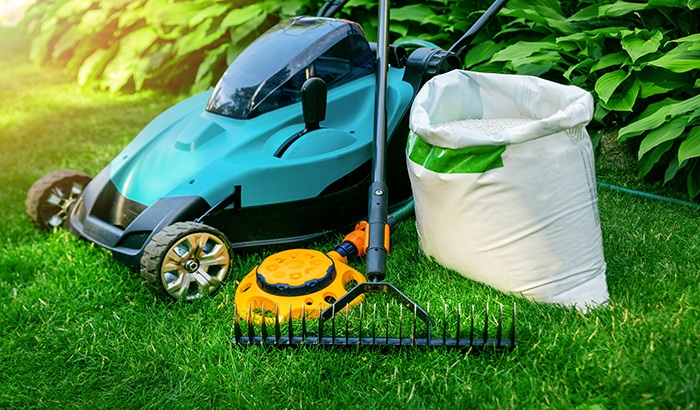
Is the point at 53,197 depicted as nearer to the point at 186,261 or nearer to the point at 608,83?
the point at 186,261

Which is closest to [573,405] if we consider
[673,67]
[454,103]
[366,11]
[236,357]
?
[236,357]

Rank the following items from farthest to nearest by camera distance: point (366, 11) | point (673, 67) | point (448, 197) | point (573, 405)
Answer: point (366, 11), point (673, 67), point (448, 197), point (573, 405)

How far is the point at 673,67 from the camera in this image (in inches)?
107

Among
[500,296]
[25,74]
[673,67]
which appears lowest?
[25,74]

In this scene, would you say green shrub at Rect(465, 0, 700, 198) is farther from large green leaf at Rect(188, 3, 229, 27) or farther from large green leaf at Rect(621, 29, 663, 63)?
large green leaf at Rect(188, 3, 229, 27)

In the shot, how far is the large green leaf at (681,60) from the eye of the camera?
105 inches

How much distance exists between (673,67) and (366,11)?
2.17 meters

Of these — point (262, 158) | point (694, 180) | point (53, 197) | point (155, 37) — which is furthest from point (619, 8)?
point (155, 37)

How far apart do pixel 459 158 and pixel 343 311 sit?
0.57 m

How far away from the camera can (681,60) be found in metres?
2.70

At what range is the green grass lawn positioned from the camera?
179cm

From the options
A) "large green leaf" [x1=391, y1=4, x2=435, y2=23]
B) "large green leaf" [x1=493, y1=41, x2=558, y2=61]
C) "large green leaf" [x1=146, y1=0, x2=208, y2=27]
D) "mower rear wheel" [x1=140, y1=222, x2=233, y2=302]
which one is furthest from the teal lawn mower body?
"large green leaf" [x1=146, y1=0, x2=208, y2=27]

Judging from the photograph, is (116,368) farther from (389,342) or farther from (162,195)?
(389,342)

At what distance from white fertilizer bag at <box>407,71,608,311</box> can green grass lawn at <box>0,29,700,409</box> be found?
0.27 ft
